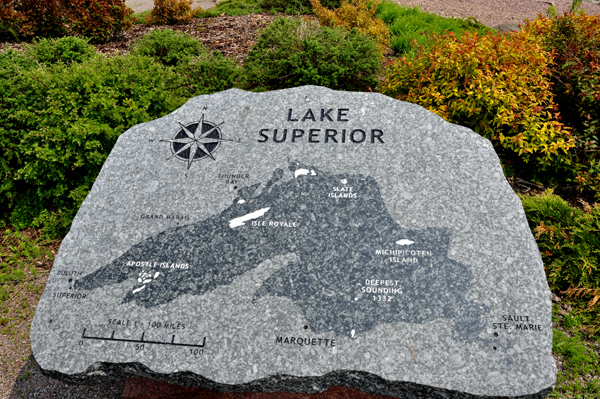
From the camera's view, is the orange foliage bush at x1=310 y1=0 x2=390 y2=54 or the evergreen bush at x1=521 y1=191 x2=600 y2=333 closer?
the evergreen bush at x1=521 y1=191 x2=600 y2=333

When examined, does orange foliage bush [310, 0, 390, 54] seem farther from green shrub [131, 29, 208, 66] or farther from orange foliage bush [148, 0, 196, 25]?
orange foliage bush [148, 0, 196, 25]

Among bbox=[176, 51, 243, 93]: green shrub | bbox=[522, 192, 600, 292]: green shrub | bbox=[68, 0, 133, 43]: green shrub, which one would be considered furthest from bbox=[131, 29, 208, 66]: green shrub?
bbox=[522, 192, 600, 292]: green shrub

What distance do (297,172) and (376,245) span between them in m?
0.81

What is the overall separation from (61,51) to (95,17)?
188 cm

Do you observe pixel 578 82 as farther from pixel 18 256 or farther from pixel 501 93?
pixel 18 256

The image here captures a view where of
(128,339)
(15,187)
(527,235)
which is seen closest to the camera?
(128,339)

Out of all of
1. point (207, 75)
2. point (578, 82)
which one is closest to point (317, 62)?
point (207, 75)

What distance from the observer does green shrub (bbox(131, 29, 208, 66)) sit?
593 cm

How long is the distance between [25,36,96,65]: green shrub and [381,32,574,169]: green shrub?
15.1 feet

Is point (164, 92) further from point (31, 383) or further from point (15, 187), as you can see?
point (31, 383)

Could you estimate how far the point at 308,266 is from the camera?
2561 millimetres

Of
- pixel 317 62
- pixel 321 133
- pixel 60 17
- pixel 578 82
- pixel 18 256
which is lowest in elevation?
pixel 18 256

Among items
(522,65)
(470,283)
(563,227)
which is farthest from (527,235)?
(522,65)

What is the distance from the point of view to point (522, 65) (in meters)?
4.32
